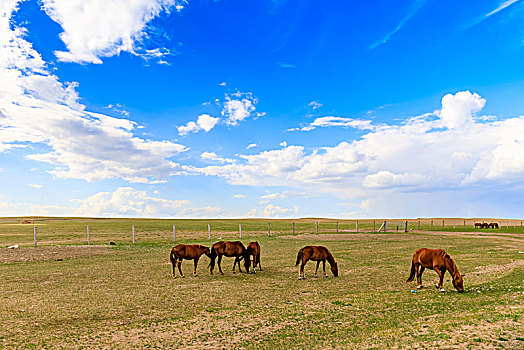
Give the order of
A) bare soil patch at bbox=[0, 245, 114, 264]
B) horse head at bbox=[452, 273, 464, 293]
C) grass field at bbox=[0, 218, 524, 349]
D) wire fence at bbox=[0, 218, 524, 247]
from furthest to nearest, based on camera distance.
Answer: wire fence at bbox=[0, 218, 524, 247] → bare soil patch at bbox=[0, 245, 114, 264] → horse head at bbox=[452, 273, 464, 293] → grass field at bbox=[0, 218, 524, 349]

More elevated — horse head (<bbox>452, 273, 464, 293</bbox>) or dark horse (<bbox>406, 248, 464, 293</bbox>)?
dark horse (<bbox>406, 248, 464, 293</bbox>)

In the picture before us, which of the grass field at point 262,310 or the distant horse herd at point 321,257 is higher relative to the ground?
the distant horse herd at point 321,257

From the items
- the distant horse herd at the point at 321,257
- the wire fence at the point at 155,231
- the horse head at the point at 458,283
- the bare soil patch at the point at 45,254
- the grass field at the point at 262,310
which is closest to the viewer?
the grass field at the point at 262,310

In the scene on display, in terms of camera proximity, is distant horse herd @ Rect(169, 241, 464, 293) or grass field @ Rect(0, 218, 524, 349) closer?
grass field @ Rect(0, 218, 524, 349)

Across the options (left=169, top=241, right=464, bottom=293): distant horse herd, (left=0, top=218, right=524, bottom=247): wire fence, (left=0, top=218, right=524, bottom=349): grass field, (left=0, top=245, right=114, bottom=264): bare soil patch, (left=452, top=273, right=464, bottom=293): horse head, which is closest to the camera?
(left=0, top=218, right=524, bottom=349): grass field

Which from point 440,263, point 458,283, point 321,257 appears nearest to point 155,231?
point 321,257

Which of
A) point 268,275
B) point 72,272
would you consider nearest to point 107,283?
point 72,272

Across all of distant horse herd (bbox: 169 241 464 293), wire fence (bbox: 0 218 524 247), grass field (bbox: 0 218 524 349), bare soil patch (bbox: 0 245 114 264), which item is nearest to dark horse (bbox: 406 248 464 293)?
distant horse herd (bbox: 169 241 464 293)

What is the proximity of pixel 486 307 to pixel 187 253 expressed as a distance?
12718 mm

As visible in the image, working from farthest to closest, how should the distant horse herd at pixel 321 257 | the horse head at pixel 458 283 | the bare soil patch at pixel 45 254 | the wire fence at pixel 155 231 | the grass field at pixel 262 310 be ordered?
1. the wire fence at pixel 155 231
2. the bare soil patch at pixel 45 254
3. the distant horse herd at pixel 321 257
4. the horse head at pixel 458 283
5. the grass field at pixel 262 310

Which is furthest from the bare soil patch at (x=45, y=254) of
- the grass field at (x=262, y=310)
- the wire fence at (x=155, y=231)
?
the grass field at (x=262, y=310)

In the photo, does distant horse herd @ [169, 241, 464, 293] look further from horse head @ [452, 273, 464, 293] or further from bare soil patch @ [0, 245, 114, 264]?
bare soil patch @ [0, 245, 114, 264]

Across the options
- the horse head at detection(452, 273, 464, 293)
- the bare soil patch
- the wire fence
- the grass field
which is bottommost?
the wire fence

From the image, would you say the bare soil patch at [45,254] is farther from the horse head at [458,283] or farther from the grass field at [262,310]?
the horse head at [458,283]
